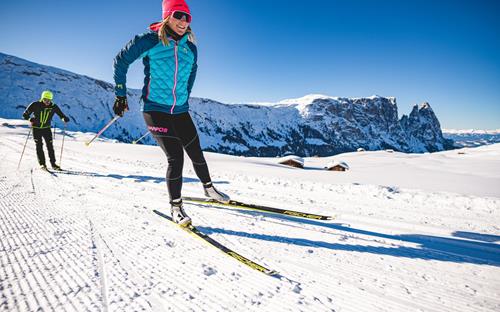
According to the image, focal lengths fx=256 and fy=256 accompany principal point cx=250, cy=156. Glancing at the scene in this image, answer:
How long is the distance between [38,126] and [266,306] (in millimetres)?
9067

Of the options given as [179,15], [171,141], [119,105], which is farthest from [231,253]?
[179,15]

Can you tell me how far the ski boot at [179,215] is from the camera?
2921mm

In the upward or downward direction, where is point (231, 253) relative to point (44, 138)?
downward

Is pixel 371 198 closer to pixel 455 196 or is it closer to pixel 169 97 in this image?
pixel 455 196

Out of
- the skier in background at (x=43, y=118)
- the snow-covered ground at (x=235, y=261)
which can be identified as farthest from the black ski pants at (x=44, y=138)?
the snow-covered ground at (x=235, y=261)

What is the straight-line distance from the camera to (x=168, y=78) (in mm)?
3154

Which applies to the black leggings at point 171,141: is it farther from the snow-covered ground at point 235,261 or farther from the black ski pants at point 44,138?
the black ski pants at point 44,138

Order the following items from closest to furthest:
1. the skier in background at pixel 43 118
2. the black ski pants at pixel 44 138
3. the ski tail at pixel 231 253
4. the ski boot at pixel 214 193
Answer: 1. the ski tail at pixel 231 253
2. the ski boot at pixel 214 193
3. the black ski pants at pixel 44 138
4. the skier in background at pixel 43 118

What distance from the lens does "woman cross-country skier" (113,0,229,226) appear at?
9.64 feet

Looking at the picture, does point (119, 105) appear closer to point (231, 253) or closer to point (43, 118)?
point (231, 253)

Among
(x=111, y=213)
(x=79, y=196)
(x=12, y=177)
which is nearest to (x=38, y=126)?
(x=12, y=177)

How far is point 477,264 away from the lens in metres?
2.35

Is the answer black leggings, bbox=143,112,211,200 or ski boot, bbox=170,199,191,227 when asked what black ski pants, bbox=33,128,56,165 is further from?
ski boot, bbox=170,199,191,227

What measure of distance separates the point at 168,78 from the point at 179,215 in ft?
5.48
